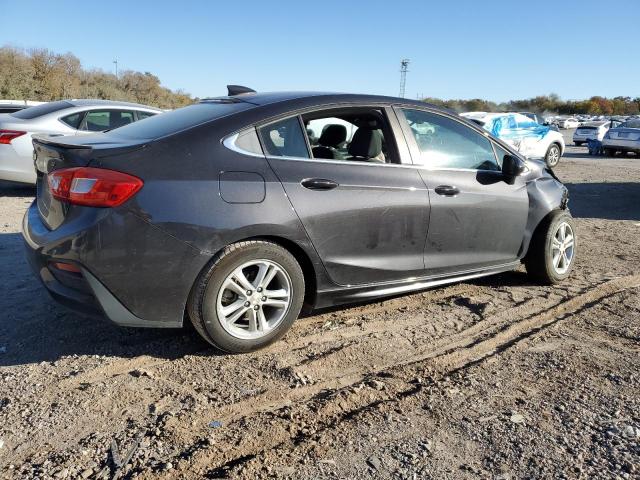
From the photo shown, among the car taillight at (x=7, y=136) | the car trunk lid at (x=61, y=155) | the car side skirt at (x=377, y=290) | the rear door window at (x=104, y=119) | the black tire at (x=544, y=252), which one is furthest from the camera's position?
the rear door window at (x=104, y=119)

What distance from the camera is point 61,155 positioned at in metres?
3.16

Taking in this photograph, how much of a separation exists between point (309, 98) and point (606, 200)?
8.49 metres

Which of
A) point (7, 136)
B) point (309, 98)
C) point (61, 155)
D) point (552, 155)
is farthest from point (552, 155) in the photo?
point (61, 155)

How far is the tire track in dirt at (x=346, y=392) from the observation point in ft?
7.94

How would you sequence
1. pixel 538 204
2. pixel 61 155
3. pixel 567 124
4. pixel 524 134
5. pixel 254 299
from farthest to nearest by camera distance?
pixel 567 124
pixel 524 134
pixel 538 204
pixel 254 299
pixel 61 155

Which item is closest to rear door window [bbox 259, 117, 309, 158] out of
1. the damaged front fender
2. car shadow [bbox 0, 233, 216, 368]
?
car shadow [bbox 0, 233, 216, 368]

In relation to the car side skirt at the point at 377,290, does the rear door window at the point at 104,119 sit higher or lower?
higher

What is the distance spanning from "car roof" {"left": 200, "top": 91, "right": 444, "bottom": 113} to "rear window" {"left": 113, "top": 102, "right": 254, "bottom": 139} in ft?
0.42

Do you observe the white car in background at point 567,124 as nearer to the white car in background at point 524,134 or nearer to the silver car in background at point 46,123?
the white car in background at point 524,134

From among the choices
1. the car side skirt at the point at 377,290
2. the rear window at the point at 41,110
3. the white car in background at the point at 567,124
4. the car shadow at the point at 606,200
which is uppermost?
the white car in background at the point at 567,124

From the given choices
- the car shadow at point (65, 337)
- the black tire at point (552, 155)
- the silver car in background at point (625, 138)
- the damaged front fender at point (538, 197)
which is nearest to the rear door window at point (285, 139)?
the car shadow at point (65, 337)

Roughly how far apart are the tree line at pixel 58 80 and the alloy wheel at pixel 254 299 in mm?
36828

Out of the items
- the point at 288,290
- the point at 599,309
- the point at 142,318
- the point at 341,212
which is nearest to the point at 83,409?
the point at 142,318

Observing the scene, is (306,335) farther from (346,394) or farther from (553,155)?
(553,155)
